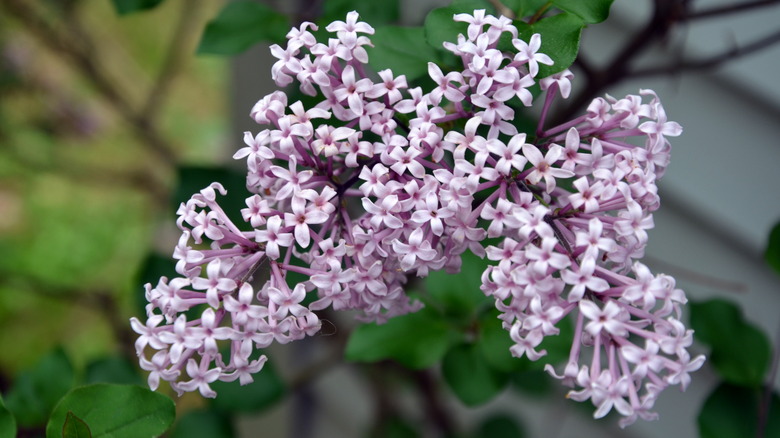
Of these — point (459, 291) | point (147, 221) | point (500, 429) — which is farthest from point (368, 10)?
point (147, 221)

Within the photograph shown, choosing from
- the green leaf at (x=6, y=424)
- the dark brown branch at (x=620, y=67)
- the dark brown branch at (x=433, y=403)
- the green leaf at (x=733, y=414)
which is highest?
the dark brown branch at (x=620, y=67)

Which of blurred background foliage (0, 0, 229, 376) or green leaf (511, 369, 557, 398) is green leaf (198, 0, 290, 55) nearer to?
green leaf (511, 369, 557, 398)

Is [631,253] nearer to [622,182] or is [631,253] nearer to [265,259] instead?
[622,182]

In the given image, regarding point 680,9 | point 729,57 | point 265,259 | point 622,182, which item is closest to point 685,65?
point 729,57

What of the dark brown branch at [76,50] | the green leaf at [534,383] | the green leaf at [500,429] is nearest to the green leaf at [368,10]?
the green leaf at [534,383]

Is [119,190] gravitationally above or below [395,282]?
below

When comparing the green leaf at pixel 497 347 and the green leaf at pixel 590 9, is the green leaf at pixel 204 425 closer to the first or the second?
the green leaf at pixel 497 347
